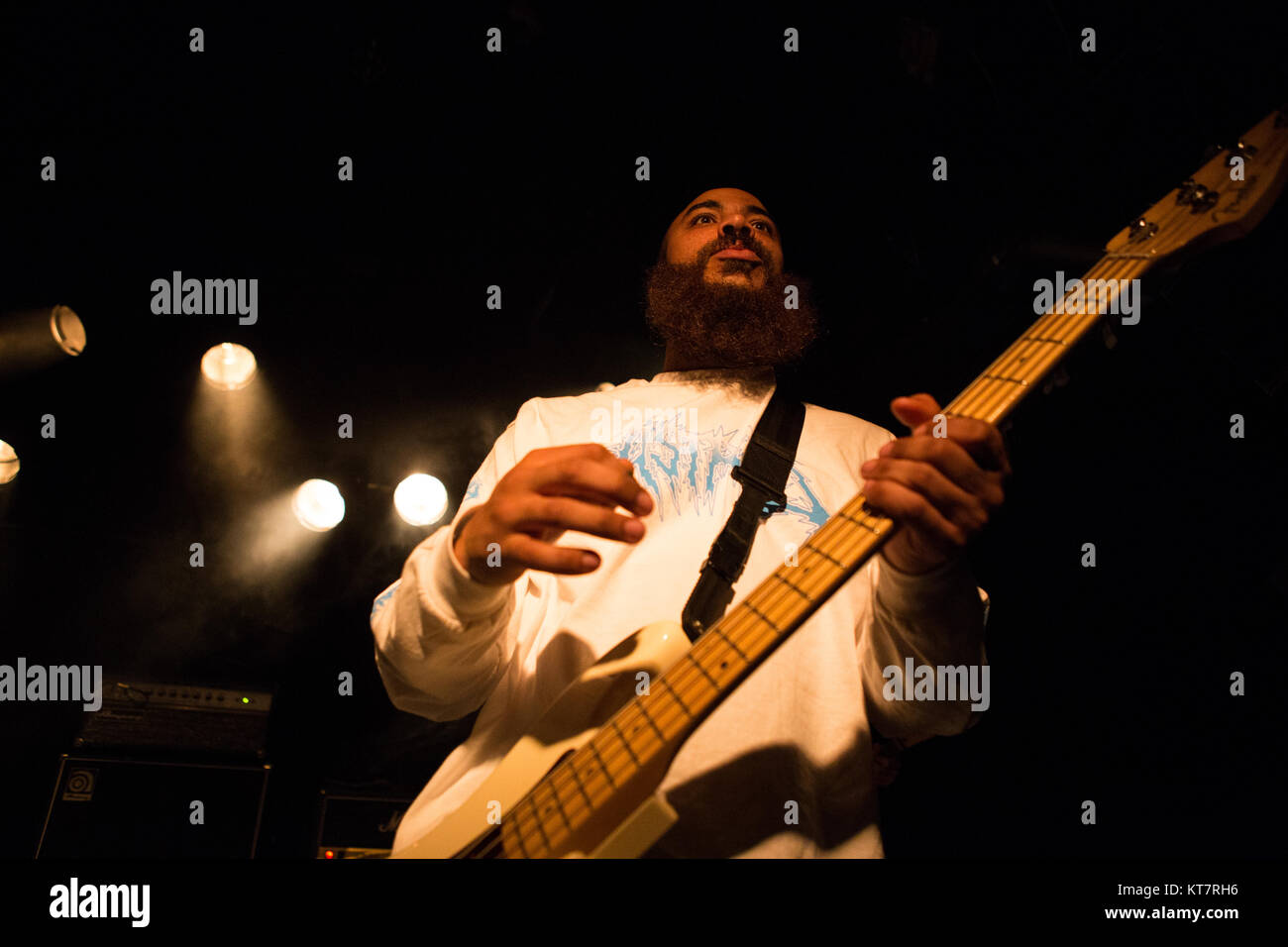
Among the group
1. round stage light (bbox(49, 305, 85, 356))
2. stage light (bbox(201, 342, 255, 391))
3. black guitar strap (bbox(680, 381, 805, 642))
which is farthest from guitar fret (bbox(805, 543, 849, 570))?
round stage light (bbox(49, 305, 85, 356))

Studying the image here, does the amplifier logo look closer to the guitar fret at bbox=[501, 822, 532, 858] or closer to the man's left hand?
the guitar fret at bbox=[501, 822, 532, 858]

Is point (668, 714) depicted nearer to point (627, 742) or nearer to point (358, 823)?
point (627, 742)

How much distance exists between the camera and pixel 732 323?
2107 millimetres

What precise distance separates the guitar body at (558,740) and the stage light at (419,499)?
241 centimetres

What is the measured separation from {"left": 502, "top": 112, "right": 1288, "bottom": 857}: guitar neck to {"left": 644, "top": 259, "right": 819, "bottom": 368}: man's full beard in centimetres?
82

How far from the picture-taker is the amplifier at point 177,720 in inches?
112

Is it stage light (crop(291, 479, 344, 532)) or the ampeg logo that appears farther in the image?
stage light (crop(291, 479, 344, 532))

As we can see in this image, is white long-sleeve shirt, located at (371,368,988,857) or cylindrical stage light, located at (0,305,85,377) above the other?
cylindrical stage light, located at (0,305,85,377)

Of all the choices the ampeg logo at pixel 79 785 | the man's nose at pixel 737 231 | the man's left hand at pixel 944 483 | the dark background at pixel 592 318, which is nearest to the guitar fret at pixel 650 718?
the man's left hand at pixel 944 483

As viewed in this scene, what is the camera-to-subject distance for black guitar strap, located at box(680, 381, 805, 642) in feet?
4.54

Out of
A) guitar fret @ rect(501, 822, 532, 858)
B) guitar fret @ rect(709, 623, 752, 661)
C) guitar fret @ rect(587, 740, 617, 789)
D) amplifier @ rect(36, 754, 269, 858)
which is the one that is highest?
guitar fret @ rect(709, 623, 752, 661)

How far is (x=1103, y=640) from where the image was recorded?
2.63 metres

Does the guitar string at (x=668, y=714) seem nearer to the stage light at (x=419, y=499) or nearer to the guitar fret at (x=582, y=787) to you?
the guitar fret at (x=582, y=787)

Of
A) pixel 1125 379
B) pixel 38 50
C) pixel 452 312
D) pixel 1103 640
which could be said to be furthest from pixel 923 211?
pixel 38 50
